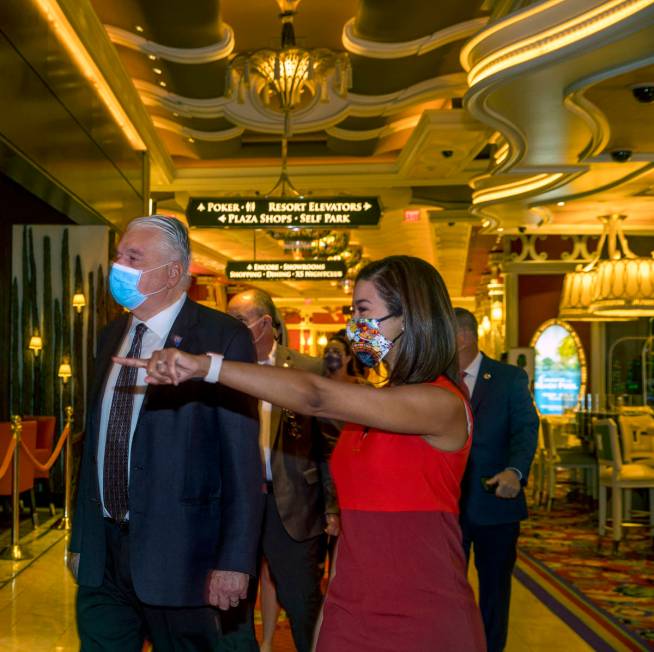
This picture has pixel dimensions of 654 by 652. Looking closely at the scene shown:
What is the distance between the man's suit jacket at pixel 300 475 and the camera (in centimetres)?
387

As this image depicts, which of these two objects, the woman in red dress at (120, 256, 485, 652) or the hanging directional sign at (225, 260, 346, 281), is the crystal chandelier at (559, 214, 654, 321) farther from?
the woman in red dress at (120, 256, 485, 652)

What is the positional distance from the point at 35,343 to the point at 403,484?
7.77 meters

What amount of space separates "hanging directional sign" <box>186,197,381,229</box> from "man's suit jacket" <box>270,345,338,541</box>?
352cm

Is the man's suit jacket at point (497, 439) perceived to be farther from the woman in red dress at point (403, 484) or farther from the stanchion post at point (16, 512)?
the stanchion post at point (16, 512)

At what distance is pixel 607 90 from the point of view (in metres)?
6.23

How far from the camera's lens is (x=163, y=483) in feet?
7.91

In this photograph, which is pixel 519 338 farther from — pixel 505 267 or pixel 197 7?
pixel 197 7

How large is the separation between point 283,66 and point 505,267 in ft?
29.0

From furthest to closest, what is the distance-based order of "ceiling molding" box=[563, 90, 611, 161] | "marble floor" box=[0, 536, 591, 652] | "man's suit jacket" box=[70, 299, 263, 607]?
"ceiling molding" box=[563, 90, 611, 161] → "marble floor" box=[0, 536, 591, 652] → "man's suit jacket" box=[70, 299, 263, 607]

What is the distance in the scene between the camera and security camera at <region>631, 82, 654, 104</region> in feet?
20.0

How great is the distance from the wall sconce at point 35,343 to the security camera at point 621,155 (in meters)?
5.65

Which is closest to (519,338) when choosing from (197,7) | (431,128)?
(431,128)

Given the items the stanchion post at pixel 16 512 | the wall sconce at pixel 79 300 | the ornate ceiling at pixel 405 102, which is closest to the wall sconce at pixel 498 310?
the ornate ceiling at pixel 405 102

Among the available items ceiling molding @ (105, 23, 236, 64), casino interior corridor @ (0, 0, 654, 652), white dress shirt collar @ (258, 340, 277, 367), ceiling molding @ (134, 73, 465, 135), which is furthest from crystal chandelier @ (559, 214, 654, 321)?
white dress shirt collar @ (258, 340, 277, 367)
